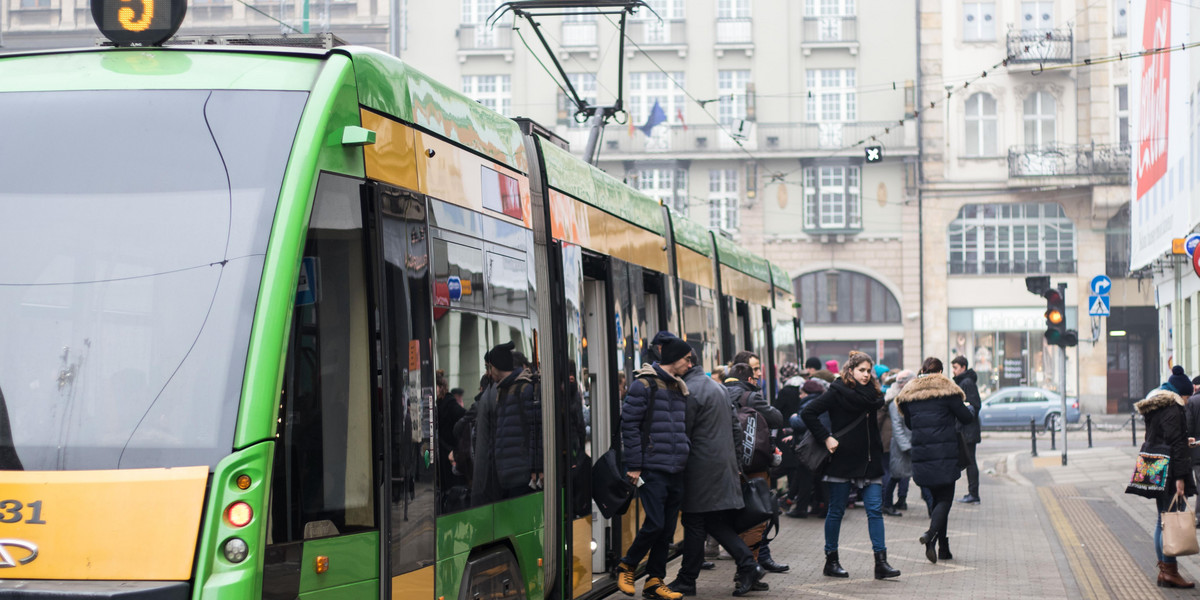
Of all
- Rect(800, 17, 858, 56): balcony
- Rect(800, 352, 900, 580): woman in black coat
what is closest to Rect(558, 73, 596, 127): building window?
Rect(800, 17, 858, 56): balcony

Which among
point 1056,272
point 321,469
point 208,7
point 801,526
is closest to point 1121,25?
point 1056,272

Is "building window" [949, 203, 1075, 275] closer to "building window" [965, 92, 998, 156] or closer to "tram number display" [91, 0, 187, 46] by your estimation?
"building window" [965, 92, 998, 156]

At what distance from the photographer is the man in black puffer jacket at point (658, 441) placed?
899cm

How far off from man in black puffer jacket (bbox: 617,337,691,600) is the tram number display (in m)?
4.13

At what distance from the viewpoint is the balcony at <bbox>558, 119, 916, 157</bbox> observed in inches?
1818

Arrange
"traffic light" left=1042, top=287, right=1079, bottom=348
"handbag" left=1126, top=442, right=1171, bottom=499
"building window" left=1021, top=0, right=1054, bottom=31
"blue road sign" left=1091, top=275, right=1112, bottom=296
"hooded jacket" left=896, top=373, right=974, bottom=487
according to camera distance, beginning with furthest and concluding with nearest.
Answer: "building window" left=1021, top=0, right=1054, bottom=31 < "blue road sign" left=1091, top=275, right=1112, bottom=296 < "traffic light" left=1042, top=287, right=1079, bottom=348 < "hooded jacket" left=896, top=373, right=974, bottom=487 < "handbag" left=1126, top=442, right=1171, bottom=499

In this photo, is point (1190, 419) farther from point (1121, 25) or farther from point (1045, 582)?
point (1121, 25)

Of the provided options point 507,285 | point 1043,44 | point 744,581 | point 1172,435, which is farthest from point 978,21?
point 507,285

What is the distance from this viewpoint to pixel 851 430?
1066 centimetres

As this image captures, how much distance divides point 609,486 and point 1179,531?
15.0 ft

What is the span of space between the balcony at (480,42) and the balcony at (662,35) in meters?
4.03

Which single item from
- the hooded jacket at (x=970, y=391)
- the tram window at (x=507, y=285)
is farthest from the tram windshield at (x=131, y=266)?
the hooded jacket at (x=970, y=391)

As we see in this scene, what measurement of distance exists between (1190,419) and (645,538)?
571 centimetres

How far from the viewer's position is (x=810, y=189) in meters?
46.8
